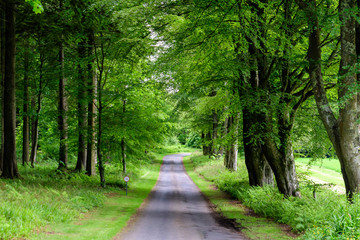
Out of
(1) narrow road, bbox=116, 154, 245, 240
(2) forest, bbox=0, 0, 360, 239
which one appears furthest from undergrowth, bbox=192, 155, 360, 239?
(1) narrow road, bbox=116, 154, 245, 240

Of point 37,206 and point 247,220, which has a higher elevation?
point 37,206

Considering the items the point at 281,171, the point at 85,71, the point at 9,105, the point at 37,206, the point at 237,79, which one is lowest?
the point at 37,206

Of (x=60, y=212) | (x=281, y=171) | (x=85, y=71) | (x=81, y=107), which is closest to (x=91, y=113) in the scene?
(x=81, y=107)

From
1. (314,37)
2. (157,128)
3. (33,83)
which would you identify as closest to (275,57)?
(314,37)

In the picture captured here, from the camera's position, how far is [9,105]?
1564cm

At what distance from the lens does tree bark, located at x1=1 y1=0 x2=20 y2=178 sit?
15.4 metres

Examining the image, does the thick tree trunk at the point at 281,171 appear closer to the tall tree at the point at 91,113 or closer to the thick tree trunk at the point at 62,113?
the tall tree at the point at 91,113

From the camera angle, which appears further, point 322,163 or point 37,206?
point 322,163

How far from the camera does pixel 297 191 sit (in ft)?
45.2

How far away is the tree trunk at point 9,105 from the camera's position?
50.6 feet

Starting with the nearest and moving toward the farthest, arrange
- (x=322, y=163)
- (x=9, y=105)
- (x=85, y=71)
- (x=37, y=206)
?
(x=37, y=206)
(x=9, y=105)
(x=85, y=71)
(x=322, y=163)

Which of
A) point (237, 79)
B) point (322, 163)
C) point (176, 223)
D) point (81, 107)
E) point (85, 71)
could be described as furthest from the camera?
point (81, 107)

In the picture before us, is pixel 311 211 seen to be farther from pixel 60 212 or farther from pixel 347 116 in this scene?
pixel 60 212

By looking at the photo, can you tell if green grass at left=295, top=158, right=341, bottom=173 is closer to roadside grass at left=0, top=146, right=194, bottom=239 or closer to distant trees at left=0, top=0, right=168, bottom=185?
distant trees at left=0, top=0, right=168, bottom=185
